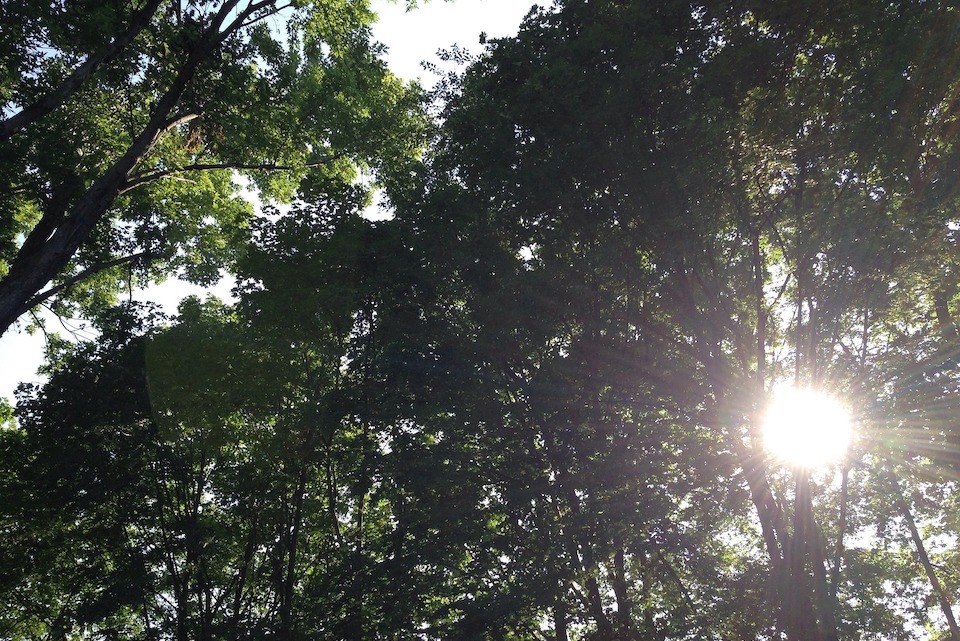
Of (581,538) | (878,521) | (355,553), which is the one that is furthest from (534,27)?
(878,521)

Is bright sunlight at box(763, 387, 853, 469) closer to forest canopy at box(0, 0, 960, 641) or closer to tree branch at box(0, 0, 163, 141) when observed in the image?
forest canopy at box(0, 0, 960, 641)

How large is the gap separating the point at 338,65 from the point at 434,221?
17.4 ft

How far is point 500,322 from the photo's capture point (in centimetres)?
1195

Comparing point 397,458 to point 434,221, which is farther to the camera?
point 434,221

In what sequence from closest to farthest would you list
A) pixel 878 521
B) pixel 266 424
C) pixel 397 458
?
pixel 397 458, pixel 266 424, pixel 878 521

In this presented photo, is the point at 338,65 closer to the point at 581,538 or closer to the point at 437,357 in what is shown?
the point at 437,357

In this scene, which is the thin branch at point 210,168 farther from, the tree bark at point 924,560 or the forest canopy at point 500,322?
the tree bark at point 924,560

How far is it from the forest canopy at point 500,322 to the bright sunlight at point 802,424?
12 centimetres

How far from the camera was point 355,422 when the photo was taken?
13055mm

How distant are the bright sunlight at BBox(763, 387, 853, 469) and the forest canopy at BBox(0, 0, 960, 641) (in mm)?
121

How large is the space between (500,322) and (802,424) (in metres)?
6.00

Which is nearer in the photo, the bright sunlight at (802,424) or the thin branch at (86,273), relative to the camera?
the bright sunlight at (802,424)

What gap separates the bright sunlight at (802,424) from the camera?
1077 centimetres

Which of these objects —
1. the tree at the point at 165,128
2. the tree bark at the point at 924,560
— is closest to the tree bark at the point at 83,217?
the tree at the point at 165,128
